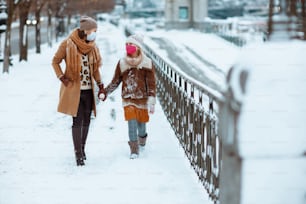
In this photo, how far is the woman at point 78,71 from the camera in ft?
22.3

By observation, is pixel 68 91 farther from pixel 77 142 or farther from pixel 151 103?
pixel 151 103

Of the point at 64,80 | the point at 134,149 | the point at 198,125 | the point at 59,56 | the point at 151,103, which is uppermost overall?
the point at 59,56

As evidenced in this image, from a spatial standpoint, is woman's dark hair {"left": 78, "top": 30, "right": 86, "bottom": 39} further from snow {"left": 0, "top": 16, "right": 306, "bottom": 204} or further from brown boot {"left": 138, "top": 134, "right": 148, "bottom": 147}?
brown boot {"left": 138, "top": 134, "right": 148, "bottom": 147}

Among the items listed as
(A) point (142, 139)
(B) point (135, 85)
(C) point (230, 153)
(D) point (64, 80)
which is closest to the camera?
(C) point (230, 153)

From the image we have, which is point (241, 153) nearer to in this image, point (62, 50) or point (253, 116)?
point (253, 116)

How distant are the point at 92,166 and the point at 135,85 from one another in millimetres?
1113

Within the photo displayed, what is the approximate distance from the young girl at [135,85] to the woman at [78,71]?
360 mm

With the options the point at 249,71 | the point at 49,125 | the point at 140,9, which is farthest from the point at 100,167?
the point at 140,9

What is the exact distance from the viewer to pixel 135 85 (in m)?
7.28

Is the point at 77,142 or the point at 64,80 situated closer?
the point at 64,80

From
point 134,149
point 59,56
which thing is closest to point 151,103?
point 134,149

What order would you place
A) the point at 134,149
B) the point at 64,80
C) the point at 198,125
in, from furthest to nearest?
the point at 134,149 → the point at 64,80 → the point at 198,125

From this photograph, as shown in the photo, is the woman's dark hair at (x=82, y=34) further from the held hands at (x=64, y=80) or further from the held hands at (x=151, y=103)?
the held hands at (x=151, y=103)

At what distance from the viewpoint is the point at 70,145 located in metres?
8.27
